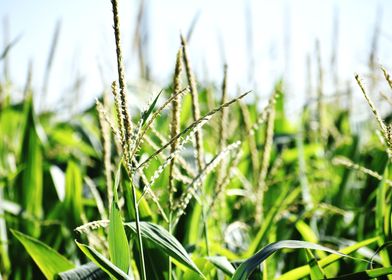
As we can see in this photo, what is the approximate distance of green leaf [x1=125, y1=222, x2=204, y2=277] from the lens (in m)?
0.92

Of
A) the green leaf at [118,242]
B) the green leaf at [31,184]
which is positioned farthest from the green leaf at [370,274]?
the green leaf at [31,184]

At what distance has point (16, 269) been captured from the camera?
69.6 inches

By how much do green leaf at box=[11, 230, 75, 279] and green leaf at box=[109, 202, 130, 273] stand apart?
0.31m

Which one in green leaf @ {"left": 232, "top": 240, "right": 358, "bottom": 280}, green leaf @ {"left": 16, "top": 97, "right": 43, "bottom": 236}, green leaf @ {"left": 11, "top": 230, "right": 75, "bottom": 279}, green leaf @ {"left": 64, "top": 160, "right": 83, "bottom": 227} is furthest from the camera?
green leaf @ {"left": 16, "top": 97, "right": 43, "bottom": 236}

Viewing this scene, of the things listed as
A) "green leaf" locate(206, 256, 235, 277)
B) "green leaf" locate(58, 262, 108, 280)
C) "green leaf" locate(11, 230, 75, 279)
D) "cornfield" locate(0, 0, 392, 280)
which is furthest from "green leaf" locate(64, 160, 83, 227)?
"green leaf" locate(206, 256, 235, 277)

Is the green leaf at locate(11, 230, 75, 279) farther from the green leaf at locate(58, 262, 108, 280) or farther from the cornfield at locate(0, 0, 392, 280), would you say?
the green leaf at locate(58, 262, 108, 280)

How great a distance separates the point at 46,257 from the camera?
120cm

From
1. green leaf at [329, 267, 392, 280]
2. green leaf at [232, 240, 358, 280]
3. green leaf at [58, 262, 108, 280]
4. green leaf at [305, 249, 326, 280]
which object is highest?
green leaf at [232, 240, 358, 280]

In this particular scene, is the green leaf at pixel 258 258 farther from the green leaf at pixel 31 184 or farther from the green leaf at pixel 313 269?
the green leaf at pixel 31 184

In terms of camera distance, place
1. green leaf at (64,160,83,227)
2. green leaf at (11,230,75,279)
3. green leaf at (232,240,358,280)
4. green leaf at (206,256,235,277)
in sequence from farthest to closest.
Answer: green leaf at (64,160,83,227) → green leaf at (11,230,75,279) → green leaf at (206,256,235,277) → green leaf at (232,240,358,280)

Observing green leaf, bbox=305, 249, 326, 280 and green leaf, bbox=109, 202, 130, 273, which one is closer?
green leaf, bbox=109, 202, 130, 273

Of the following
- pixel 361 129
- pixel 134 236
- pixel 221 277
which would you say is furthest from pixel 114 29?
pixel 361 129

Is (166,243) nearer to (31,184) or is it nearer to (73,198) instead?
(73,198)

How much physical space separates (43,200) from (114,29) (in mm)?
1773
